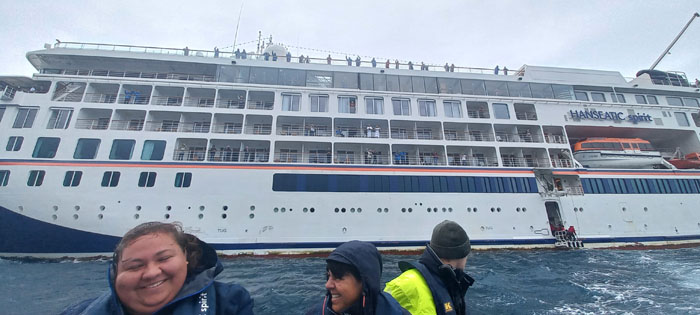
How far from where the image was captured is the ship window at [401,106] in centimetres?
1555

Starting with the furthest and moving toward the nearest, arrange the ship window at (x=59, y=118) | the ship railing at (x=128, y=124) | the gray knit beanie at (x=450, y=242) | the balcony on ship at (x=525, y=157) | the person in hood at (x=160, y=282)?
the balcony on ship at (x=525, y=157) < the ship railing at (x=128, y=124) < the ship window at (x=59, y=118) < the gray knit beanie at (x=450, y=242) < the person in hood at (x=160, y=282)

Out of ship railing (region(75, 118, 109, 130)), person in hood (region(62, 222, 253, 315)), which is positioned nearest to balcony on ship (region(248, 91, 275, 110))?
ship railing (region(75, 118, 109, 130))

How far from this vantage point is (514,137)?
16.0 meters

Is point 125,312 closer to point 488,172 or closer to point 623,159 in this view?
point 488,172

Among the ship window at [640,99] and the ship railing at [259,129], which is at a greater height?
the ship window at [640,99]

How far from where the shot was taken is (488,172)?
14.0 meters

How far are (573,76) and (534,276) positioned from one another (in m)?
17.0

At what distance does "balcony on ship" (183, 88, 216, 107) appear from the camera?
49.1 ft

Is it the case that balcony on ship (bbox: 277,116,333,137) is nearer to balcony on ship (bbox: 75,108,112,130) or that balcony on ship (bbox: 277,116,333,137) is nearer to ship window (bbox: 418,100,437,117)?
ship window (bbox: 418,100,437,117)

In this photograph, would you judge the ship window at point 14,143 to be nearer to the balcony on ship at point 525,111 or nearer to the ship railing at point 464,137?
the ship railing at point 464,137

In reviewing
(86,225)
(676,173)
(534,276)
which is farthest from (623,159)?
(86,225)

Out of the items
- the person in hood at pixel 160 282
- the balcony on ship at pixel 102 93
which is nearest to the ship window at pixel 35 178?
the balcony on ship at pixel 102 93

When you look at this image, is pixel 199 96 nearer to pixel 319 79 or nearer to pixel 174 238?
pixel 319 79

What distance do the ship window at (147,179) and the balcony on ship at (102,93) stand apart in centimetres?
531
